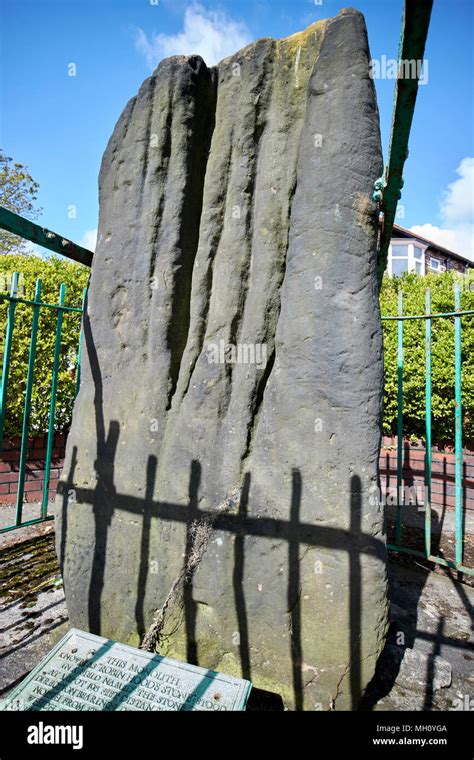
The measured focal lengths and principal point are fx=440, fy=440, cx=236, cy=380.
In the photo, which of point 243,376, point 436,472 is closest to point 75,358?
point 243,376

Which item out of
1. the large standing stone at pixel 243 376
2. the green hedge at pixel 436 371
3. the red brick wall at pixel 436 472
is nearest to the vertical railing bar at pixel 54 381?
the large standing stone at pixel 243 376

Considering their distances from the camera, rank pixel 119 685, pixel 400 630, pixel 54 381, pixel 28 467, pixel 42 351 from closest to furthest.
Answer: pixel 119 685 → pixel 400 630 → pixel 54 381 → pixel 28 467 → pixel 42 351

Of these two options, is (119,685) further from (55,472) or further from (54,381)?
(55,472)

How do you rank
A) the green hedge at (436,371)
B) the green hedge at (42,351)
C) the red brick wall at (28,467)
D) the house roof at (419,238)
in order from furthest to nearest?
the house roof at (419,238) < the green hedge at (436,371) < the green hedge at (42,351) < the red brick wall at (28,467)

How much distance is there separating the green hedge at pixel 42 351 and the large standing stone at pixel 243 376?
3.72 meters

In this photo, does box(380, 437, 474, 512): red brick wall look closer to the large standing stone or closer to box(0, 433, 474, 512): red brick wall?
box(0, 433, 474, 512): red brick wall

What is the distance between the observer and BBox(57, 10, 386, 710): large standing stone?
2225 millimetres

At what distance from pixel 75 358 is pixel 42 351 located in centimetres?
68

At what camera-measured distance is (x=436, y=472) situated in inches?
243

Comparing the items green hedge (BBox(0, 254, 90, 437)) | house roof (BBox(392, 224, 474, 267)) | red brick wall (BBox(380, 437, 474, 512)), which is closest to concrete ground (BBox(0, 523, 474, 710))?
red brick wall (BBox(380, 437, 474, 512))

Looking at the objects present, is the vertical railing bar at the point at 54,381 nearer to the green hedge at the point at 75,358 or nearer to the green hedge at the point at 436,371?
the green hedge at the point at 75,358

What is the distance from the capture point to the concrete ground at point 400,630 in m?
2.38
